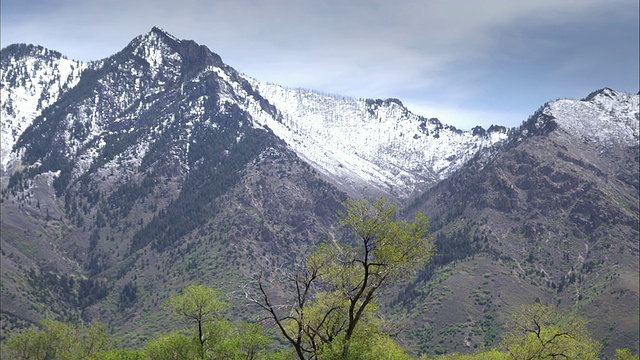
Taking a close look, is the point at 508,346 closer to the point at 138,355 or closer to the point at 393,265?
the point at 393,265

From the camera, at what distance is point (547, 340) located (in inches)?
1887

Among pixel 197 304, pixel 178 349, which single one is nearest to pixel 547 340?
pixel 197 304

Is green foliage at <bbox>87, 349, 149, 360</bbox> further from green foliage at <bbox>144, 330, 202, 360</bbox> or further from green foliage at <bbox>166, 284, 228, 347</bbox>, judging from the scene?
green foliage at <bbox>166, 284, 228, 347</bbox>

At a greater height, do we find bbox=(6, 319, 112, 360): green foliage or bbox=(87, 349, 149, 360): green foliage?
bbox=(87, 349, 149, 360): green foliage

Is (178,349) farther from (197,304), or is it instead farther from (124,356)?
(124,356)

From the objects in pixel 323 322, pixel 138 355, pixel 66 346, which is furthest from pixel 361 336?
pixel 66 346

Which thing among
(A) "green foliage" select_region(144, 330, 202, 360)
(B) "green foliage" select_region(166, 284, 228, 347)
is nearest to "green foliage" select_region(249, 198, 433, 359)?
A: (B) "green foliage" select_region(166, 284, 228, 347)

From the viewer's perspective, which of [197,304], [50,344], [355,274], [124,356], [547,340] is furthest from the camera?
[50,344]

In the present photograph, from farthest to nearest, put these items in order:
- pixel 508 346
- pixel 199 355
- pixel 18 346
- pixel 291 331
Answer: pixel 18 346 → pixel 508 346 → pixel 199 355 → pixel 291 331

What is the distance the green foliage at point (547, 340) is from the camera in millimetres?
46575

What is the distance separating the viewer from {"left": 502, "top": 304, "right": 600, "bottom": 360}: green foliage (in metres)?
46.6

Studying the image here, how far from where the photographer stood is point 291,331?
43562 mm

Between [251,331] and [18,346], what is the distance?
4052cm

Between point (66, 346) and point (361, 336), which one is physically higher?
point (361, 336)
